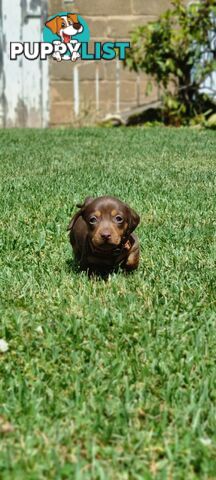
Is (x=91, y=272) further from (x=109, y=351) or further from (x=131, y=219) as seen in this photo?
(x=109, y=351)

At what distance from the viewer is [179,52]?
13.4 metres

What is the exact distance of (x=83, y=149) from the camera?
9.52m

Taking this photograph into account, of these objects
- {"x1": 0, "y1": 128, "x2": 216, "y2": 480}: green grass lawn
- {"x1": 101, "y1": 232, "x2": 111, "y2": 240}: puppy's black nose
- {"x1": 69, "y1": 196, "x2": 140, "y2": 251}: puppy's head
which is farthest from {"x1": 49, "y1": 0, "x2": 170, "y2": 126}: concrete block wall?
{"x1": 101, "y1": 232, "x2": 111, "y2": 240}: puppy's black nose

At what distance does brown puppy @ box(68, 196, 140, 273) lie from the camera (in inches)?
135

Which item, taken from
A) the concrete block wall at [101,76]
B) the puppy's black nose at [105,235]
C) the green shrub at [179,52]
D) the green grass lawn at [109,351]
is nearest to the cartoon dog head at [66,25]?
the concrete block wall at [101,76]

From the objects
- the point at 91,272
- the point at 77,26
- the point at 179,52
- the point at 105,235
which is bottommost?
the point at 91,272

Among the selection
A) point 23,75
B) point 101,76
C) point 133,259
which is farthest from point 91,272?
point 23,75

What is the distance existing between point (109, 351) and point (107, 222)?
861mm

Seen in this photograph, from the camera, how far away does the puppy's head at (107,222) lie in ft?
11.1

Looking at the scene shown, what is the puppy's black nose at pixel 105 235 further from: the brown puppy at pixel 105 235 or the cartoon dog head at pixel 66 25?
the cartoon dog head at pixel 66 25

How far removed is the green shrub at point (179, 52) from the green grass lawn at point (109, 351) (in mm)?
8146

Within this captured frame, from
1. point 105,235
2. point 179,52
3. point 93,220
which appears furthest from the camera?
point 179,52

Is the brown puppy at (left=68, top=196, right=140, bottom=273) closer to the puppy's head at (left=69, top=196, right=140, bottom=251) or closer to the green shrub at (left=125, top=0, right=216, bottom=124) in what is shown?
the puppy's head at (left=69, top=196, right=140, bottom=251)

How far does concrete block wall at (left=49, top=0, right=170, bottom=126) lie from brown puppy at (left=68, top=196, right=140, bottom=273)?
33.1 ft
